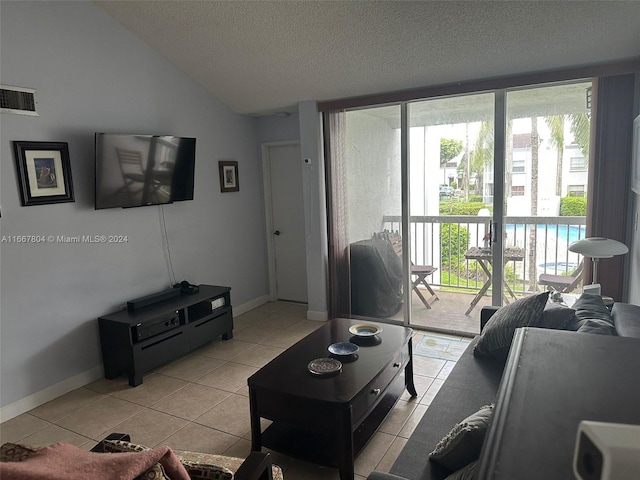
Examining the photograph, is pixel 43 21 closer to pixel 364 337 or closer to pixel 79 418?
pixel 79 418

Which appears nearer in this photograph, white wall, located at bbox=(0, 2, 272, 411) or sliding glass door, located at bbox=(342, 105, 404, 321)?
white wall, located at bbox=(0, 2, 272, 411)

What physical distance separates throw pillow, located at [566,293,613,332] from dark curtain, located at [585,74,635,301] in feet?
3.16

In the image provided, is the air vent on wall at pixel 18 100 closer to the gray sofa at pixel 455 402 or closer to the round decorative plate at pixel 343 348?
the round decorative plate at pixel 343 348

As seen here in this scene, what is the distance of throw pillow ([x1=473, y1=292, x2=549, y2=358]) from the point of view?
241cm

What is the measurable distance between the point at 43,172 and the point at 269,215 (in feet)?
8.99

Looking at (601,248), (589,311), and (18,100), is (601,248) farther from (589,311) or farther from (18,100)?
(18,100)

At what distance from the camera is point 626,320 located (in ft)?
7.02

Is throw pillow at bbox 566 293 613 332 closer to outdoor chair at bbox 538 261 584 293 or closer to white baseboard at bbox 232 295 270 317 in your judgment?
outdoor chair at bbox 538 261 584 293

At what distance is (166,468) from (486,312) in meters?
2.51

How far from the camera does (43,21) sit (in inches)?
123

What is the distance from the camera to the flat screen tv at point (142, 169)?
11.2 feet

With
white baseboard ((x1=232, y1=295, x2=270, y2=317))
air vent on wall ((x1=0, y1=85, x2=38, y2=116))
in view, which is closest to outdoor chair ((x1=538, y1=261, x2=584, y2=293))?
white baseboard ((x1=232, y1=295, x2=270, y2=317))

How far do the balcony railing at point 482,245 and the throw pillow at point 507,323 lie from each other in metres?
1.35

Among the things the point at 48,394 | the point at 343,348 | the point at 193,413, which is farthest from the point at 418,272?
the point at 48,394
